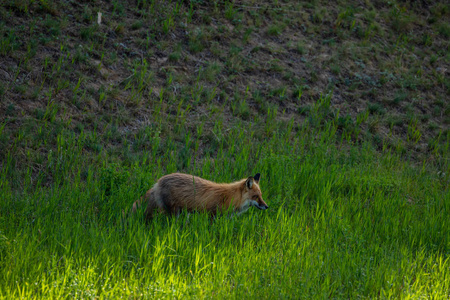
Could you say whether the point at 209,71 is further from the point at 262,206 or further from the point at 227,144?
the point at 262,206

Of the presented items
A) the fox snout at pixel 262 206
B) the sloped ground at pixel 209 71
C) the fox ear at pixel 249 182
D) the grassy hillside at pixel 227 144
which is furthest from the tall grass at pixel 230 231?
the sloped ground at pixel 209 71

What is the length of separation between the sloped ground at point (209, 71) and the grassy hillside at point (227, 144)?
0.06 m

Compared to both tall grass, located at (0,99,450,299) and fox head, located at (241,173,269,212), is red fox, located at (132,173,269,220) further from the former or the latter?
tall grass, located at (0,99,450,299)

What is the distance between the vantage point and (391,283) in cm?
594

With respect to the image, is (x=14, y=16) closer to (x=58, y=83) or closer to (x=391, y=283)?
(x=58, y=83)

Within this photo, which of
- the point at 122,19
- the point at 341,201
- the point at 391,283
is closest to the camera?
the point at 391,283

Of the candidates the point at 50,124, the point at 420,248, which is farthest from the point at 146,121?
the point at 420,248

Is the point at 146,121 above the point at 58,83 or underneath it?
underneath

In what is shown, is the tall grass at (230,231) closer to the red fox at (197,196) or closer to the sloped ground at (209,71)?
the red fox at (197,196)

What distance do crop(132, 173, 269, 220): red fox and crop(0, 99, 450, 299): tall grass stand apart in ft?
0.66

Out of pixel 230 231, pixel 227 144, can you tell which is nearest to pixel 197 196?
pixel 230 231

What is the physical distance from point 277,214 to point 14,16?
29.2 feet

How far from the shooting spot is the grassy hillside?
591cm

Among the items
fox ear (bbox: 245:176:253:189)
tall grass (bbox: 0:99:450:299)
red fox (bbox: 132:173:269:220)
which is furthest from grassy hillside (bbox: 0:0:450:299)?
fox ear (bbox: 245:176:253:189)
